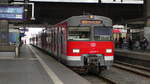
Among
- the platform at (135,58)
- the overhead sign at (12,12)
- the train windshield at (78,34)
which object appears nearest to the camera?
the train windshield at (78,34)

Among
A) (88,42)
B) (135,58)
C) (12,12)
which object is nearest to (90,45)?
(88,42)

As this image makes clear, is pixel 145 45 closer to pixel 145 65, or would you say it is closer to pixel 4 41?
pixel 145 65

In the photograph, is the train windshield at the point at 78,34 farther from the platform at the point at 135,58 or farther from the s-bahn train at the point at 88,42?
the platform at the point at 135,58

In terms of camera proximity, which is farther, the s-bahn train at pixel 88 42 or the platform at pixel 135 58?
the platform at pixel 135 58

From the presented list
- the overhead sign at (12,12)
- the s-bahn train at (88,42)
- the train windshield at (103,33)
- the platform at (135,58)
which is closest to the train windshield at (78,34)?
the s-bahn train at (88,42)

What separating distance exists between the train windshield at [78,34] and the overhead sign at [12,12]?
9718mm

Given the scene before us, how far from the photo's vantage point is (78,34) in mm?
15766

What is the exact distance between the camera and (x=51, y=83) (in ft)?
35.8

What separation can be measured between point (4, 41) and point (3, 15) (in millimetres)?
3592

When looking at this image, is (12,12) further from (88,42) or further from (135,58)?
(88,42)

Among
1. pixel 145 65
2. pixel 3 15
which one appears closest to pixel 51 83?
pixel 145 65

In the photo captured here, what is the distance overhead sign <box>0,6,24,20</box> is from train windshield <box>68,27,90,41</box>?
972 cm

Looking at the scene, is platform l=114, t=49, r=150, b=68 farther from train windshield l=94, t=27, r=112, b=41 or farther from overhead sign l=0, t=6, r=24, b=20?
overhead sign l=0, t=6, r=24, b=20

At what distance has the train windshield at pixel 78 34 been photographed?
15.7 meters
